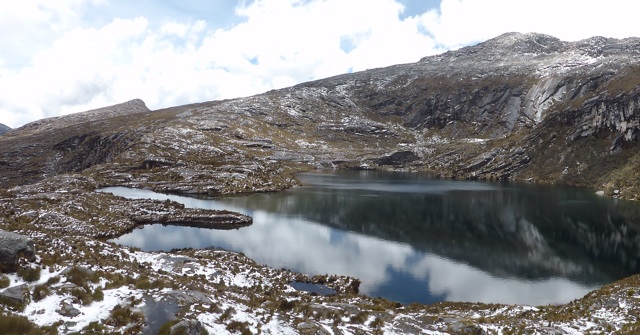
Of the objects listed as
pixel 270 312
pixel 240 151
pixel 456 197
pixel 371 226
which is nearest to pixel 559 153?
pixel 456 197

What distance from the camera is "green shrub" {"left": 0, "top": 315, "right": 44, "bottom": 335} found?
1455 cm

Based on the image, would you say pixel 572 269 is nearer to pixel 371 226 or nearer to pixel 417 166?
pixel 371 226

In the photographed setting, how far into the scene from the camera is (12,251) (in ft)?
62.1

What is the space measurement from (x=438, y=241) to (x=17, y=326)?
52607mm

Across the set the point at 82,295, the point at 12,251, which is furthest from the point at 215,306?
the point at 12,251

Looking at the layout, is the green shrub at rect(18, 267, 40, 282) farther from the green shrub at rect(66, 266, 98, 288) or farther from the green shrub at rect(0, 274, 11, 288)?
the green shrub at rect(66, 266, 98, 288)

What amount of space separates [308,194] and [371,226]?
3638cm

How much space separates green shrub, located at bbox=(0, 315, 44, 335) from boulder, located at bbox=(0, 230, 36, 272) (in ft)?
15.1

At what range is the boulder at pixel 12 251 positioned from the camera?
60.9 feet

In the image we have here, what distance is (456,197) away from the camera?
10044 centimetres

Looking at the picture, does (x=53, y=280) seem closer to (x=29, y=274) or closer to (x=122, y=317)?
(x=29, y=274)

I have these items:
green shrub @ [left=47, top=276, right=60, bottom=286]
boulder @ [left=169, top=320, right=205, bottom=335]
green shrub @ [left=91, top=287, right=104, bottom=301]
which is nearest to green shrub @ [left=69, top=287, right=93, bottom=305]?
green shrub @ [left=91, top=287, right=104, bottom=301]

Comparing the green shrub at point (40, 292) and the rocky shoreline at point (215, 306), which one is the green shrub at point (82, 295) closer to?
the rocky shoreline at point (215, 306)

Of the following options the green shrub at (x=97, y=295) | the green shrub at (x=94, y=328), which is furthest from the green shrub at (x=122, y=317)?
the green shrub at (x=97, y=295)
